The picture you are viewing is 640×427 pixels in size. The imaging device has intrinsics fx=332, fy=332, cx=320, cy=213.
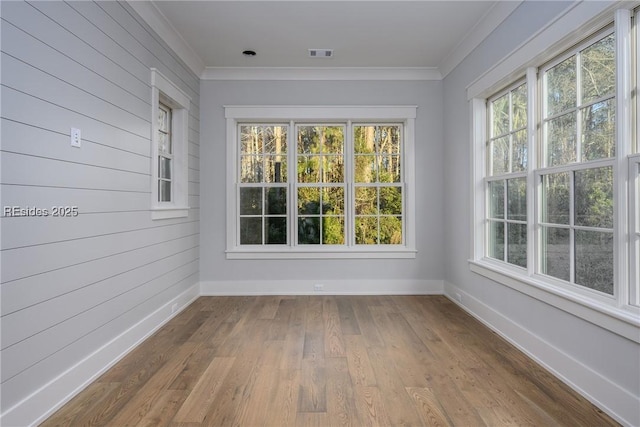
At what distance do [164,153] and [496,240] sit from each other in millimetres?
3428

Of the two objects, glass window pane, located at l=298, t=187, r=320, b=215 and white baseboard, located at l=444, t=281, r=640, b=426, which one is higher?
glass window pane, located at l=298, t=187, r=320, b=215

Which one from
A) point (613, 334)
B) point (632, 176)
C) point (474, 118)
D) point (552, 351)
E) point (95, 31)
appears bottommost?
point (552, 351)

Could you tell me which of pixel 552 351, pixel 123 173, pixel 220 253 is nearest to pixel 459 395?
pixel 552 351

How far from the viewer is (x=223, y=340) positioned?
9.20 ft

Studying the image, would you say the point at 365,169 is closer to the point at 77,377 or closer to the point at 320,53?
the point at 320,53

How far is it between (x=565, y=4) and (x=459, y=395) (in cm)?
255

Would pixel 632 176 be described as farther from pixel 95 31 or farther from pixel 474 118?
pixel 95 31

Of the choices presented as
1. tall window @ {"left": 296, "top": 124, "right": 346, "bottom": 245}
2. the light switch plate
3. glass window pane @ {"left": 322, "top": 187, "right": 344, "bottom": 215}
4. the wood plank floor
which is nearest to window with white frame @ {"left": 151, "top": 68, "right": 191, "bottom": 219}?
the light switch plate

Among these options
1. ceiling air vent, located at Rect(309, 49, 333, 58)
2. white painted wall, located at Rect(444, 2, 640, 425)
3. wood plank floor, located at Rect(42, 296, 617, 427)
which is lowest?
wood plank floor, located at Rect(42, 296, 617, 427)

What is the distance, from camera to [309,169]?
14.3 ft

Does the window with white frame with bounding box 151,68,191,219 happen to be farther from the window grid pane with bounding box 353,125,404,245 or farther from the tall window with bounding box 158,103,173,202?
the window grid pane with bounding box 353,125,404,245

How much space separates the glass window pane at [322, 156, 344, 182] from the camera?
4359 mm

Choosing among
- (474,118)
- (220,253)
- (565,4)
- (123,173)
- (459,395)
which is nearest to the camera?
(459,395)

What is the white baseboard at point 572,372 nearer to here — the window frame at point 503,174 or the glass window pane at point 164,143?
the window frame at point 503,174
